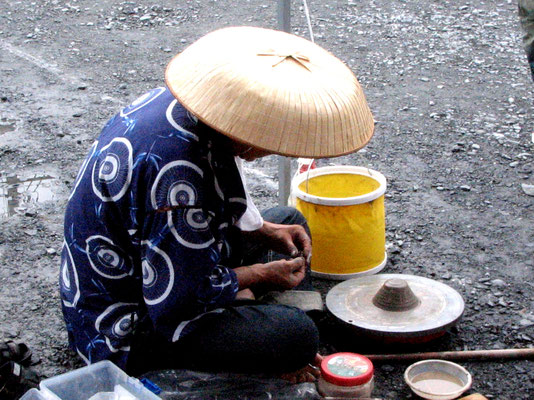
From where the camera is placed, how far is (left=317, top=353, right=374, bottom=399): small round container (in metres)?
2.34

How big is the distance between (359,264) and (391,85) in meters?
2.79

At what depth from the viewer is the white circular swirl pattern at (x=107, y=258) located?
7.11ft

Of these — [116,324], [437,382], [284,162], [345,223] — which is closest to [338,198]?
[345,223]

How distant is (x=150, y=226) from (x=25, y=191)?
8.04 ft

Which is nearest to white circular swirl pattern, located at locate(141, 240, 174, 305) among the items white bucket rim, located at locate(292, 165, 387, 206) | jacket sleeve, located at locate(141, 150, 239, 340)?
jacket sleeve, located at locate(141, 150, 239, 340)

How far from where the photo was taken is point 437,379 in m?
2.59

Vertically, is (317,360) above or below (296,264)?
below

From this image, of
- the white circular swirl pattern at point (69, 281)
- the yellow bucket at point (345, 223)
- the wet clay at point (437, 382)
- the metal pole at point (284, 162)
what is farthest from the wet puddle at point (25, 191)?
the wet clay at point (437, 382)

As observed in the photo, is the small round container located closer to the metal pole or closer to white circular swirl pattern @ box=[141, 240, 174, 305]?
white circular swirl pattern @ box=[141, 240, 174, 305]

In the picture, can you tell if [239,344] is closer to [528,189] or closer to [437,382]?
[437,382]

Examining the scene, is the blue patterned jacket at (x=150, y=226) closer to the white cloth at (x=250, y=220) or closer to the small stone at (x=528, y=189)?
the white cloth at (x=250, y=220)

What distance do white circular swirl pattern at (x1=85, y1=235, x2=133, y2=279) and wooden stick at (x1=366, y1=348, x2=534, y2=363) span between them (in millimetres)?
1012

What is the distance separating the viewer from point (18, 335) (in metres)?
2.94

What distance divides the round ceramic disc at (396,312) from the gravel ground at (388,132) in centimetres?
12
